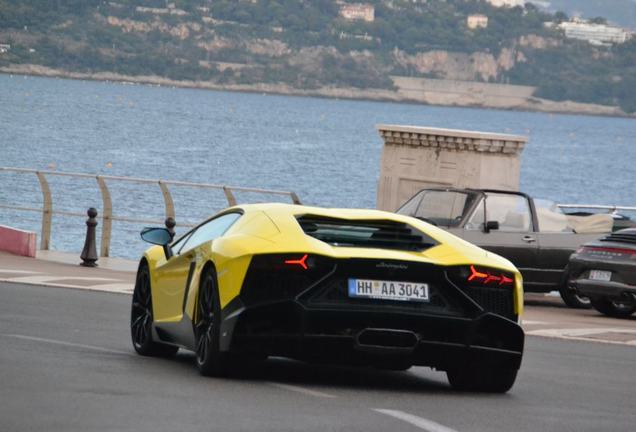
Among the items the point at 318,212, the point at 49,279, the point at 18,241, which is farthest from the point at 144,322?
the point at 18,241

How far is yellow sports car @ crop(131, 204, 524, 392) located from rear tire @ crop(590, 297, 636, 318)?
10.6m

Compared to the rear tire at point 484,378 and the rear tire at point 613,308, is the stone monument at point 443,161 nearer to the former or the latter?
the rear tire at point 613,308

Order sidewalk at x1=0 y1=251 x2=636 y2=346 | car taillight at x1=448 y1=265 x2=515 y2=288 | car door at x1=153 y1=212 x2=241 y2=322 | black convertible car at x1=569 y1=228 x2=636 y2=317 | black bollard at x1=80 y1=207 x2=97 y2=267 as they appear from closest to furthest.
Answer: car taillight at x1=448 y1=265 x2=515 y2=288
car door at x1=153 y1=212 x2=241 y2=322
sidewalk at x1=0 y1=251 x2=636 y2=346
black convertible car at x1=569 y1=228 x2=636 y2=317
black bollard at x1=80 y1=207 x2=97 y2=267

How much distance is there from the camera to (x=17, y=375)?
35.5 ft

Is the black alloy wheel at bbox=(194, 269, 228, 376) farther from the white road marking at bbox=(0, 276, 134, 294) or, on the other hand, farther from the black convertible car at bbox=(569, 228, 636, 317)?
the black convertible car at bbox=(569, 228, 636, 317)

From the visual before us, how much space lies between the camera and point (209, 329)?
36.4 ft

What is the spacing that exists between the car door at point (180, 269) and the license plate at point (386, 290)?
127 centimetres

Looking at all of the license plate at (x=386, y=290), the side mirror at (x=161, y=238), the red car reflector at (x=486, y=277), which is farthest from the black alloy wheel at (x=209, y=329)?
the red car reflector at (x=486, y=277)

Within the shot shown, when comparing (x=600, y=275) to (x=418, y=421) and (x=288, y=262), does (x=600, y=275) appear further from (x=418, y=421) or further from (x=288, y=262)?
(x=418, y=421)

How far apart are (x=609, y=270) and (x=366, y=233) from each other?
33.3 feet

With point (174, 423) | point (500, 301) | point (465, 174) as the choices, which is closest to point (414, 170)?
point (465, 174)

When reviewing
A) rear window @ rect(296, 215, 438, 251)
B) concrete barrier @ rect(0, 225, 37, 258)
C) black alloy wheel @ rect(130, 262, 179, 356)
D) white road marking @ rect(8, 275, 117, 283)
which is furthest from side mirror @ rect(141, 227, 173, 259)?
concrete barrier @ rect(0, 225, 37, 258)

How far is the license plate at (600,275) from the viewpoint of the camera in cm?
2112

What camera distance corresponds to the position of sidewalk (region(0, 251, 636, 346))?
1825 centimetres
